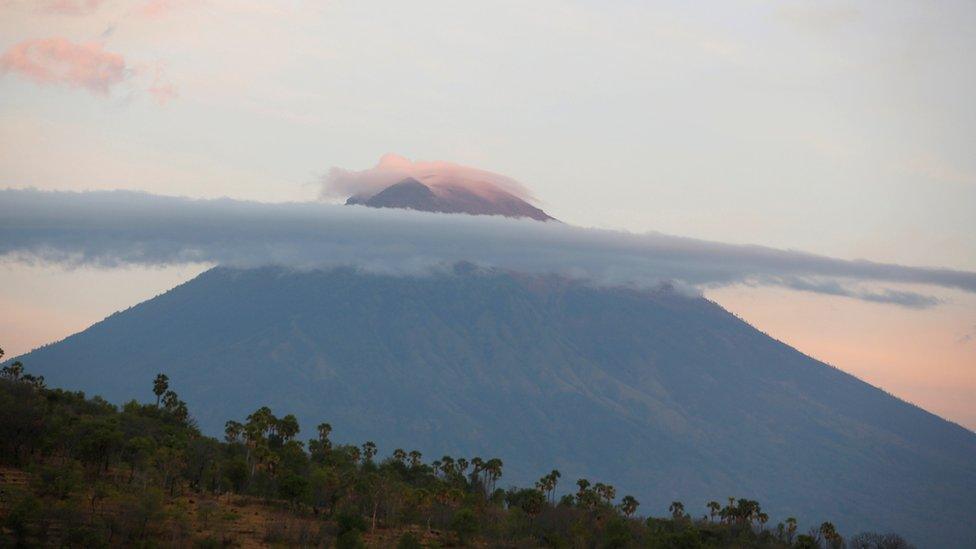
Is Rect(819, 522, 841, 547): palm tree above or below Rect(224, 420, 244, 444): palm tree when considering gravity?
below

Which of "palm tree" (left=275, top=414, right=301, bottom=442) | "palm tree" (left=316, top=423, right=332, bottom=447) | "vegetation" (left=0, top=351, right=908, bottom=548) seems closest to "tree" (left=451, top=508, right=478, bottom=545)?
"vegetation" (left=0, top=351, right=908, bottom=548)

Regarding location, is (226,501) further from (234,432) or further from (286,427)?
(286,427)

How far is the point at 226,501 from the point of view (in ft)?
301

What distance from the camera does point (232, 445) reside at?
117375mm

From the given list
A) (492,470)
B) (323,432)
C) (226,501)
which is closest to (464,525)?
(226,501)

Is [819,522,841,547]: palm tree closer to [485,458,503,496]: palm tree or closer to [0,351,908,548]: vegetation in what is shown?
[0,351,908,548]: vegetation

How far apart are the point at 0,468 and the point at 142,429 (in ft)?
75.0

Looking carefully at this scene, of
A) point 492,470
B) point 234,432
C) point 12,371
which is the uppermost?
point 12,371

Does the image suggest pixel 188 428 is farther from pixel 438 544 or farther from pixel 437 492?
pixel 438 544

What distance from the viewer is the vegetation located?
76688 mm

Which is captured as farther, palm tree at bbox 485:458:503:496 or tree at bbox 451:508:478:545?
palm tree at bbox 485:458:503:496

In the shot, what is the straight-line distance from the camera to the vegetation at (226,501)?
7669cm

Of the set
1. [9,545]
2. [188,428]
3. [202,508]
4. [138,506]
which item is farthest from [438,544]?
[188,428]

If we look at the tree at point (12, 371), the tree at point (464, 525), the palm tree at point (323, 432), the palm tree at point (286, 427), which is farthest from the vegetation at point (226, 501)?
the tree at point (12, 371)
